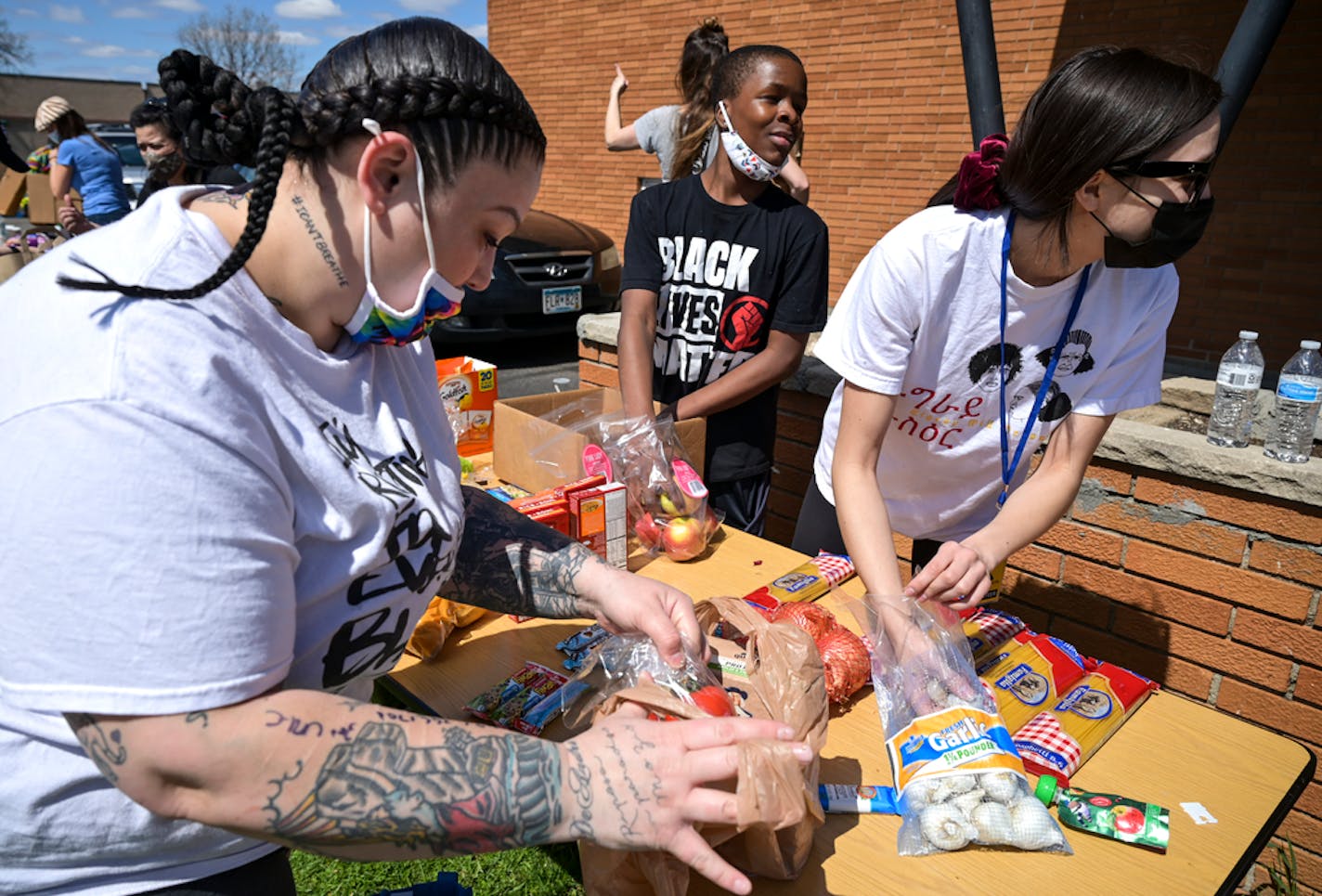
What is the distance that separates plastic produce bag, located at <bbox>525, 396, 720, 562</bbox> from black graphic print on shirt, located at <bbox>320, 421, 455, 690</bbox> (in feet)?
3.56

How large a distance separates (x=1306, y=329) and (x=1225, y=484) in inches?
172

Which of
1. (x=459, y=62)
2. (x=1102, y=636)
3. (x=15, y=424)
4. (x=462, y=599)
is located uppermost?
(x=459, y=62)

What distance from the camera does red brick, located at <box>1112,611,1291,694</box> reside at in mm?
2523

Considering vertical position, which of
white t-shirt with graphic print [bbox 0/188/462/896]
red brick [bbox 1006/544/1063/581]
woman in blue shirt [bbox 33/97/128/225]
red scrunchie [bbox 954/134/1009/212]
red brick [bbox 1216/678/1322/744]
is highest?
woman in blue shirt [bbox 33/97/128/225]

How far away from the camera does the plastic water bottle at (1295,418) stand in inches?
96.1

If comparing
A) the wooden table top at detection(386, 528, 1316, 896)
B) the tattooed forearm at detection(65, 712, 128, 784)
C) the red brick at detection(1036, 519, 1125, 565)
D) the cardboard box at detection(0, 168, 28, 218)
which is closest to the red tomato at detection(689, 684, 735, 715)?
the wooden table top at detection(386, 528, 1316, 896)

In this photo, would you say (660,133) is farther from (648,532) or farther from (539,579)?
(539,579)

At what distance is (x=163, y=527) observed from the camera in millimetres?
801

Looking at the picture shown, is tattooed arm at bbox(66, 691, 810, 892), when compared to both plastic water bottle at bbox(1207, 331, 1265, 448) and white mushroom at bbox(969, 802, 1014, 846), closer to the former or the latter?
white mushroom at bbox(969, 802, 1014, 846)

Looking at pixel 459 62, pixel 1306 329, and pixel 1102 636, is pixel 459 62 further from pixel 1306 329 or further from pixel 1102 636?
pixel 1306 329

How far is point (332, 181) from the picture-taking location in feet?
3.32

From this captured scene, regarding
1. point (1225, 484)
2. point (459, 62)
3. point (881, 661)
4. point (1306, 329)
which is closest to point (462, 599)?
point (881, 661)

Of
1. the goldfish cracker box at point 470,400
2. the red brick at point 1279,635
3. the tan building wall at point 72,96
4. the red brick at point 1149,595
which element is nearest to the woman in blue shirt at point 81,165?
the goldfish cracker box at point 470,400

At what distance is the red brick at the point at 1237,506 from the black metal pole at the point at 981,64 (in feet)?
5.20
